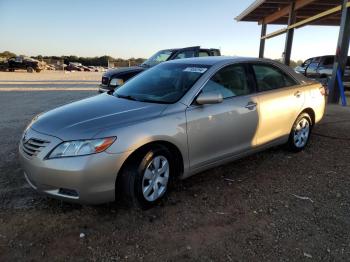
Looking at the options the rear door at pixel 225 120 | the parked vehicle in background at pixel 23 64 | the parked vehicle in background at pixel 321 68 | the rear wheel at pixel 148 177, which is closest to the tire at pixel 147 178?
the rear wheel at pixel 148 177

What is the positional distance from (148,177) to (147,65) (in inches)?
315

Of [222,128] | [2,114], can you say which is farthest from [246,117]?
[2,114]

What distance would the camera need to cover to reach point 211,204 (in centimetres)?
367

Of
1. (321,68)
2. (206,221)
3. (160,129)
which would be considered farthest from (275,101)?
(321,68)

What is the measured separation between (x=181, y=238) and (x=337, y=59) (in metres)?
9.93

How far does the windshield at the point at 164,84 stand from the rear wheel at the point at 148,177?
2.22ft

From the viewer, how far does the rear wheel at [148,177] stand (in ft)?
10.7

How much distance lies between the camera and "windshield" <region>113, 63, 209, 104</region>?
12.9 ft

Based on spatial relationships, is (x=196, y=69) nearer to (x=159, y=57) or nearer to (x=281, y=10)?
(x=159, y=57)

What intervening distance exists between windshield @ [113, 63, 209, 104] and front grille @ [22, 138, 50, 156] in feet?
4.13

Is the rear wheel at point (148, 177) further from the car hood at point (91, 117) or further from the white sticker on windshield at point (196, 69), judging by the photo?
the white sticker on windshield at point (196, 69)

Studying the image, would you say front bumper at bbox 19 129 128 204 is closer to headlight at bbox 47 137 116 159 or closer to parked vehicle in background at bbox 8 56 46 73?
headlight at bbox 47 137 116 159

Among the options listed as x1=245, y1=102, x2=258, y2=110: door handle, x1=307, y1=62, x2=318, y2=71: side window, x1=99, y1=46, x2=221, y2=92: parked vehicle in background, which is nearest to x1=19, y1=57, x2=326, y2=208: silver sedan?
x1=245, y1=102, x2=258, y2=110: door handle

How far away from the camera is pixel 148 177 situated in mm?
3412
